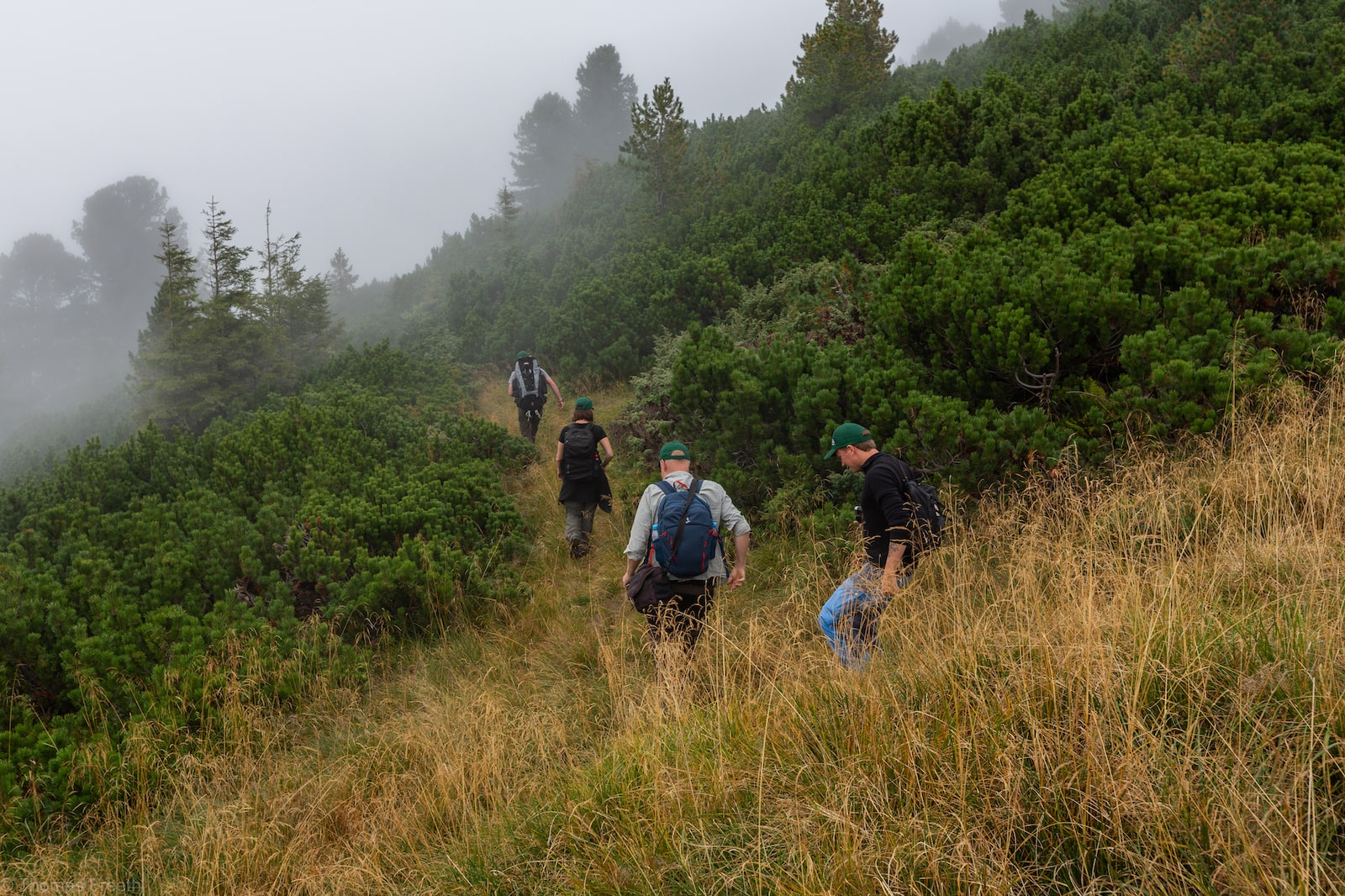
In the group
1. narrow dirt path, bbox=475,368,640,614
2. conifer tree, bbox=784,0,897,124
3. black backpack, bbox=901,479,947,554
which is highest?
conifer tree, bbox=784,0,897,124

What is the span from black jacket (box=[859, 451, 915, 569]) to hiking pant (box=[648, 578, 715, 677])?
3.68 ft

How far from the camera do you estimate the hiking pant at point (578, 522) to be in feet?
26.7

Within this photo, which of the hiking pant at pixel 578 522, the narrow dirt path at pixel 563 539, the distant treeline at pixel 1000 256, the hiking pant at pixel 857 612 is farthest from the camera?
the hiking pant at pixel 578 522

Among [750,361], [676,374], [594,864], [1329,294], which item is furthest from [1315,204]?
[594,864]

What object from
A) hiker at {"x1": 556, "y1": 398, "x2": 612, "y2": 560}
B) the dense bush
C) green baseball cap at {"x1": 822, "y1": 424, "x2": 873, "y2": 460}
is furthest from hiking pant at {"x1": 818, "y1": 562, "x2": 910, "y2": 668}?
hiker at {"x1": 556, "y1": 398, "x2": 612, "y2": 560}

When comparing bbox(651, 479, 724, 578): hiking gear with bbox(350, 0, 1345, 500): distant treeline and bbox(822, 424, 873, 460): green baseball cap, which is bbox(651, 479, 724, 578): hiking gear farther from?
bbox(350, 0, 1345, 500): distant treeline

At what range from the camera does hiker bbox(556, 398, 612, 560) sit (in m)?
7.95

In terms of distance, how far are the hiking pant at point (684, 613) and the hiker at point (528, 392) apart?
7.46 metres

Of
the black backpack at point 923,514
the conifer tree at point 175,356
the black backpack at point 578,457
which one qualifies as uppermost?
the conifer tree at point 175,356

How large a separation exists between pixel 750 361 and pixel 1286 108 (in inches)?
312

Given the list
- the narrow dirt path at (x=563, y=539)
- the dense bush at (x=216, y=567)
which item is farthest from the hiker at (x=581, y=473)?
the dense bush at (x=216, y=567)

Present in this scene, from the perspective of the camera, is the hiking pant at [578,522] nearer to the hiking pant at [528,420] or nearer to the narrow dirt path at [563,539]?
the narrow dirt path at [563,539]

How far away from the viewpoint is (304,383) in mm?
17953

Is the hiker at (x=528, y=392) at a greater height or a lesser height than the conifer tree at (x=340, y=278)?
lesser
